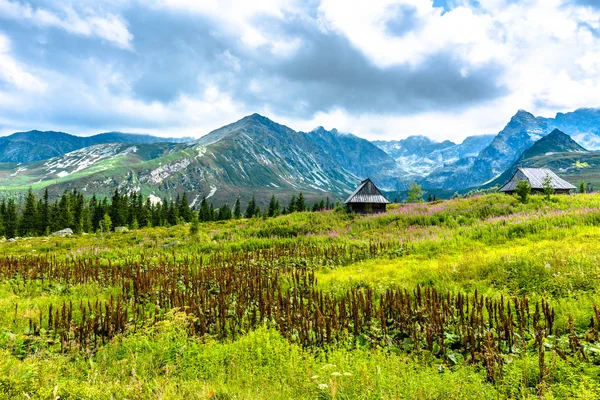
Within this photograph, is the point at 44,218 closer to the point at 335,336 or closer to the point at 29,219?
the point at 29,219

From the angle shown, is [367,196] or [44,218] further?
[44,218]

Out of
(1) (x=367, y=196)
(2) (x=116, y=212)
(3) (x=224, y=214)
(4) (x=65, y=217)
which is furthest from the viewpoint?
(3) (x=224, y=214)

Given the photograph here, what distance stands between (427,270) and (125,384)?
10.1 meters

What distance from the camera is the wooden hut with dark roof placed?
3922 centimetres

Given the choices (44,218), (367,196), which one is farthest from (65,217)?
(367,196)

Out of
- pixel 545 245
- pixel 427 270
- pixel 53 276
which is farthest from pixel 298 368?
pixel 53 276

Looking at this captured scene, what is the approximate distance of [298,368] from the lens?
205 inches

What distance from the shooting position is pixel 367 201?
3903cm

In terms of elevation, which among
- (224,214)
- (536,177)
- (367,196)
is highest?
(536,177)

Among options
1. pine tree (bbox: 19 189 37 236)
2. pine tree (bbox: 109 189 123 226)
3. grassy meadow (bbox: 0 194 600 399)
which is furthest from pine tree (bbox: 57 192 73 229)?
grassy meadow (bbox: 0 194 600 399)

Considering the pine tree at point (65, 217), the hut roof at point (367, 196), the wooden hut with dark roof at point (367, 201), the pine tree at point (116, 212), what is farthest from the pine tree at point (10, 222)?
the hut roof at point (367, 196)

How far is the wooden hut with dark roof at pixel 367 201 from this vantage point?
39219mm

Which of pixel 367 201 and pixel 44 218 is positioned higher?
pixel 367 201

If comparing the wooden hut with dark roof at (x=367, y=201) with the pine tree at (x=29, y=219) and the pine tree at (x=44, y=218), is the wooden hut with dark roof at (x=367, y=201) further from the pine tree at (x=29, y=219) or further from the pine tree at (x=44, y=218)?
the pine tree at (x=29, y=219)
